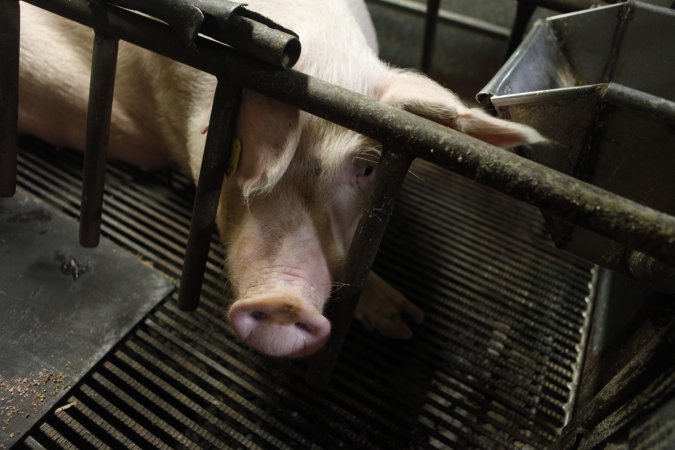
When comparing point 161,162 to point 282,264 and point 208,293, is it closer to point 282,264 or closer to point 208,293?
point 208,293

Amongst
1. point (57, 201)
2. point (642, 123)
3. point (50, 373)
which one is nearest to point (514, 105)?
point (642, 123)

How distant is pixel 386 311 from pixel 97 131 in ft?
4.64

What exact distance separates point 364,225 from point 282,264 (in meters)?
0.36

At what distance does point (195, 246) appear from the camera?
1671 millimetres

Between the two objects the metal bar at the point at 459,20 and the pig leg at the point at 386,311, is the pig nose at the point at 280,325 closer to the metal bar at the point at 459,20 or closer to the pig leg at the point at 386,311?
the pig leg at the point at 386,311

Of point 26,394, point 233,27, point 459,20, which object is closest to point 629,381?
point 233,27

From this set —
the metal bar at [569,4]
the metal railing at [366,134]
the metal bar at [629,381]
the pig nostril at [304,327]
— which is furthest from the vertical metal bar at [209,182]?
the metal bar at [569,4]

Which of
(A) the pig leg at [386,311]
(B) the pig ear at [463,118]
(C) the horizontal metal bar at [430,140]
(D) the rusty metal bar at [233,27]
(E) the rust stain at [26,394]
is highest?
(D) the rusty metal bar at [233,27]

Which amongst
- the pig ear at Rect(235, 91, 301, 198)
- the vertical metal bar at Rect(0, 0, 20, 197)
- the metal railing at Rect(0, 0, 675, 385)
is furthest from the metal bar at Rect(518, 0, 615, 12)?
the vertical metal bar at Rect(0, 0, 20, 197)

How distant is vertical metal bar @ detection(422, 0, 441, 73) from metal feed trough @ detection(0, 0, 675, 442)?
238 cm

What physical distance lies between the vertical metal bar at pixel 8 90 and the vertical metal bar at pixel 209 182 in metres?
0.74

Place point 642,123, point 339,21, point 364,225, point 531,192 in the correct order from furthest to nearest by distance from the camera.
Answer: point 339,21 → point 642,123 → point 364,225 → point 531,192

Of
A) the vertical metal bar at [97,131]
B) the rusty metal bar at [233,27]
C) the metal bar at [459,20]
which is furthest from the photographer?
the metal bar at [459,20]

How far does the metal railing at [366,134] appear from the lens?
106 cm
